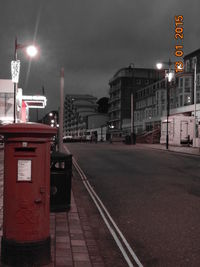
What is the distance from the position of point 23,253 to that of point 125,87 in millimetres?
103432

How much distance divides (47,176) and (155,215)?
3628mm

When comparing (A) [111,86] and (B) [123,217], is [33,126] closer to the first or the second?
(B) [123,217]

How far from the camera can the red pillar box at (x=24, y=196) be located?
14.3 feet

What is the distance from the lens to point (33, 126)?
4.43m

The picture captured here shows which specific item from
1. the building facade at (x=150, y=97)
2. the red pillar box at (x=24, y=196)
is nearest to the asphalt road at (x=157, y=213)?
the red pillar box at (x=24, y=196)

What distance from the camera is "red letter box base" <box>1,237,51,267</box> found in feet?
14.3

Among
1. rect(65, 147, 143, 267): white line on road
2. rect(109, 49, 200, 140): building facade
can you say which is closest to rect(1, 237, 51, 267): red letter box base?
rect(65, 147, 143, 267): white line on road

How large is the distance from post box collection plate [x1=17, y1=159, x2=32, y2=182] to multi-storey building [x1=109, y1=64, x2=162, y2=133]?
3828 inches

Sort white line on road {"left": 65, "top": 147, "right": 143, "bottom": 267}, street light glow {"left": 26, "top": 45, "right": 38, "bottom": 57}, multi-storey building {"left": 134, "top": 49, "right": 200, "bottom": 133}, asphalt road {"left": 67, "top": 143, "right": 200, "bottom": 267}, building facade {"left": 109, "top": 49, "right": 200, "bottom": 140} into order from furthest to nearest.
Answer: building facade {"left": 109, "top": 49, "right": 200, "bottom": 140} → multi-storey building {"left": 134, "top": 49, "right": 200, "bottom": 133} → street light glow {"left": 26, "top": 45, "right": 38, "bottom": 57} → asphalt road {"left": 67, "top": 143, "right": 200, "bottom": 267} → white line on road {"left": 65, "top": 147, "right": 143, "bottom": 267}

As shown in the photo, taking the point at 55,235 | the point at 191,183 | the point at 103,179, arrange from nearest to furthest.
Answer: the point at 55,235
the point at 191,183
the point at 103,179

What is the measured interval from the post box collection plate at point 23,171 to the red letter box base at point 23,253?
0.73 meters

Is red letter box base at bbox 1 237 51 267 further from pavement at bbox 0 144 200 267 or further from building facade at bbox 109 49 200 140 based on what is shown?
building facade at bbox 109 49 200 140

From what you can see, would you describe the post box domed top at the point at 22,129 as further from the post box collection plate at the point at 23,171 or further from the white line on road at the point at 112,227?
the white line on road at the point at 112,227

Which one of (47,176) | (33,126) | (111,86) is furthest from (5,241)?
(111,86)
